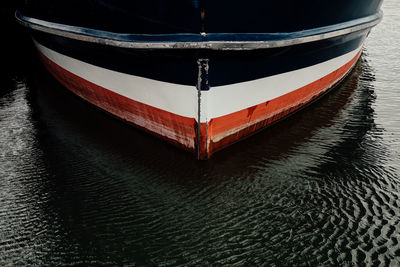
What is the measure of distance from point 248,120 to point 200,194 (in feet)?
3.41

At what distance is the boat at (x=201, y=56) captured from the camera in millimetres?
2826

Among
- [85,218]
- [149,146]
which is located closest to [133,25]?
[149,146]

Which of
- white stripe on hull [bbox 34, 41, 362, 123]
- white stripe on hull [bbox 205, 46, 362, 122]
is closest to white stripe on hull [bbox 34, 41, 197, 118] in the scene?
white stripe on hull [bbox 34, 41, 362, 123]

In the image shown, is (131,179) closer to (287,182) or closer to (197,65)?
(197,65)

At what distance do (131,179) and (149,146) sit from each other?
0.62m

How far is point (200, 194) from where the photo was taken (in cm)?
302

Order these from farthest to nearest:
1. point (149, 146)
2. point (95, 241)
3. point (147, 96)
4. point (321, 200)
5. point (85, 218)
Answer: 1. point (149, 146)
2. point (147, 96)
3. point (321, 200)
4. point (85, 218)
5. point (95, 241)

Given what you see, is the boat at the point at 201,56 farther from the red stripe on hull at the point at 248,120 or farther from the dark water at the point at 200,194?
the dark water at the point at 200,194

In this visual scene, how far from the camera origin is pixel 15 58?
7.68 meters

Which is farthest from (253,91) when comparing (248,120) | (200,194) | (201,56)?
(200,194)

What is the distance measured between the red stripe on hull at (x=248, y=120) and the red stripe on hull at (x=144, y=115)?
0.50ft

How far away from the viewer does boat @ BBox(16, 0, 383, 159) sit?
9.27 feet

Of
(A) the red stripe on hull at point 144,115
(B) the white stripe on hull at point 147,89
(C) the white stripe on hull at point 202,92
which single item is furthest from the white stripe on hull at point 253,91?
(A) the red stripe on hull at point 144,115

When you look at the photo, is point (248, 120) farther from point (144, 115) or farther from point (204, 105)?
point (144, 115)
